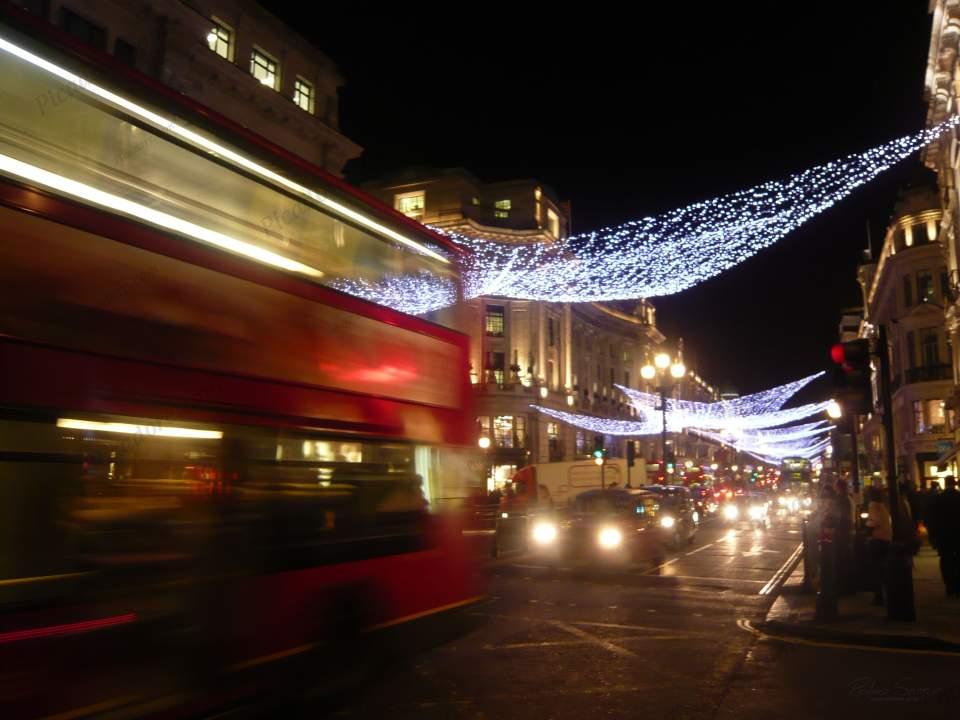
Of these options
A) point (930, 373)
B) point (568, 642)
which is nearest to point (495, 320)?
point (930, 373)

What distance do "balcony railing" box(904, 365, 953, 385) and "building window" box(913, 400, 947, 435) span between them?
128 centimetres

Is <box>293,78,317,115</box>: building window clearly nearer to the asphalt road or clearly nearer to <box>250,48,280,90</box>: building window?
<box>250,48,280,90</box>: building window

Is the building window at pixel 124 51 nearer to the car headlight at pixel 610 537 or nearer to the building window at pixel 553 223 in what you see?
the car headlight at pixel 610 537

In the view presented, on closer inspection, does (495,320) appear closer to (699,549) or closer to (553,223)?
(553,223)

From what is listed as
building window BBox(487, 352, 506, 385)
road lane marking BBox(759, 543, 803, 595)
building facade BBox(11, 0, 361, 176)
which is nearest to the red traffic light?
road lane marking BBox(759, 543, 803, 595)

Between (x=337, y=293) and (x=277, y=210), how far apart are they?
918mm

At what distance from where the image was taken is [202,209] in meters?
6.66

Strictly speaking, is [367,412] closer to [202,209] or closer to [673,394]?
[202,209]

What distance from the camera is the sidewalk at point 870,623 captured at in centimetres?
946

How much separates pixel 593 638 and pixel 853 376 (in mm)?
4962

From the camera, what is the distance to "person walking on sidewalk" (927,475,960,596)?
12773mm

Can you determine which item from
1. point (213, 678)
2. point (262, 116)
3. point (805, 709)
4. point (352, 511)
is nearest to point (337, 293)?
point (352, 511)

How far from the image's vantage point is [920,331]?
153 feet

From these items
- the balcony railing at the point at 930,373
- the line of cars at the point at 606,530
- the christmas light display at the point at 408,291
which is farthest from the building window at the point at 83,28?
the balcony railing at the point at 930,373
